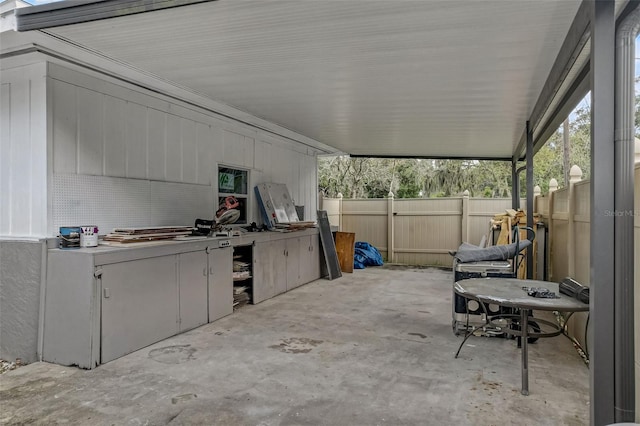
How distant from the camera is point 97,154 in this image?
14.4 ft

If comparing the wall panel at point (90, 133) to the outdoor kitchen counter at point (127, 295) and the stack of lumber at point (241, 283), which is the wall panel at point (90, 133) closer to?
the outdoor kitchen counter at point (127, 295)

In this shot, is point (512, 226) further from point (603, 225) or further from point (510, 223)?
point (603, 225)

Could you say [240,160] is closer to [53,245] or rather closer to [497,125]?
[53,245]

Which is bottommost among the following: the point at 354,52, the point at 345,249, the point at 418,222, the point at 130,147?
the point at 345,249

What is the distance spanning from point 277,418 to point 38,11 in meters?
3.43

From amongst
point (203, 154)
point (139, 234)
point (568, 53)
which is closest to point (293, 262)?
point (203, 154)

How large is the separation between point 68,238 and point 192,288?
1464mm

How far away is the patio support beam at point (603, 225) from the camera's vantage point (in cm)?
215

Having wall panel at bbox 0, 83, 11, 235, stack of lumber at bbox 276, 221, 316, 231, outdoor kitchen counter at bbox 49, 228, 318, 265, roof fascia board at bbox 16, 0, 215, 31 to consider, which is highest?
roof fascia board at bbox 16, 0, 215, 31

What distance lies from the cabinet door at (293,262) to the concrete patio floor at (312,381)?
6.86 feet

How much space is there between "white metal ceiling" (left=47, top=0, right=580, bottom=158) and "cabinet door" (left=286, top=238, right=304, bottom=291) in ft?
7.99

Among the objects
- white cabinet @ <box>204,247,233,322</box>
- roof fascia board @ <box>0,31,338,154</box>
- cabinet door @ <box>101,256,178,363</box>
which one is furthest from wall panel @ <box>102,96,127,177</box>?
white cabinet @ <box>204,247,233,322</box>

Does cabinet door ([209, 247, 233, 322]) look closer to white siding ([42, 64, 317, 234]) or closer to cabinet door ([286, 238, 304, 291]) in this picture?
white siding ([42, 64, 317, 234])

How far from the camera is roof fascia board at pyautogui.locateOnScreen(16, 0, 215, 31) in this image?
257 centimetres
